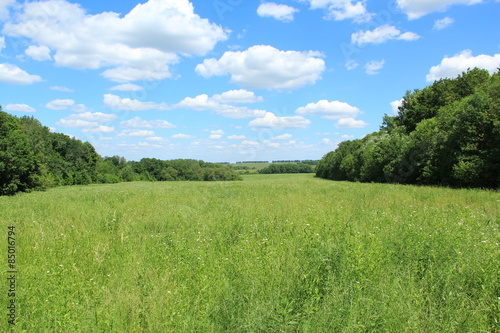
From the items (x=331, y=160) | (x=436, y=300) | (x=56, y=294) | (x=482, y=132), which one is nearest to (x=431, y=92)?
(x=482, y=132)

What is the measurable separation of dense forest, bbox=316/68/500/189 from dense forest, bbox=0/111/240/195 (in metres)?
46.9

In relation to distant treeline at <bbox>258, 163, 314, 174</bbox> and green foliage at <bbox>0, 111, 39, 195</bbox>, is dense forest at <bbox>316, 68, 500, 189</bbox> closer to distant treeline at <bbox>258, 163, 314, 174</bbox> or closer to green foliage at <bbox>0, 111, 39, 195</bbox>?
green foliage at <bbox>0, 111, 39, 195</bbox>

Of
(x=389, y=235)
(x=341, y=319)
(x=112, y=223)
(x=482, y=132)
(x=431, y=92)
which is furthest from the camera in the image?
(x=431, y=92)

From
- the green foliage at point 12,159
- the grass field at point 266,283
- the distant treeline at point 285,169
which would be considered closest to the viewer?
the grass field at point 266,283

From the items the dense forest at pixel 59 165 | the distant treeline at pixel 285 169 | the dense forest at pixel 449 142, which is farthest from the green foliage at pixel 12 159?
the distant treeline at pixel 285 169

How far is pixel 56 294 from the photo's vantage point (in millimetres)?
4008

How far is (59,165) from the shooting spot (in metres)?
68.4

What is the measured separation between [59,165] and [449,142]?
254ft

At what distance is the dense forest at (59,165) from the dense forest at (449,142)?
46.9 meters

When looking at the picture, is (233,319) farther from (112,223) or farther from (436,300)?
(112,223)

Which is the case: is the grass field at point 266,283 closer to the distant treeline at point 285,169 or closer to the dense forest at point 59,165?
the dense forest at point 59,165

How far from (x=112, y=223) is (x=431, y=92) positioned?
49.1 meters

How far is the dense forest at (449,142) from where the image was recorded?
22.1 m

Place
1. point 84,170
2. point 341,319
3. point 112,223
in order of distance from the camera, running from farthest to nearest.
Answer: point 84,170
point 112,223
point 341,319
